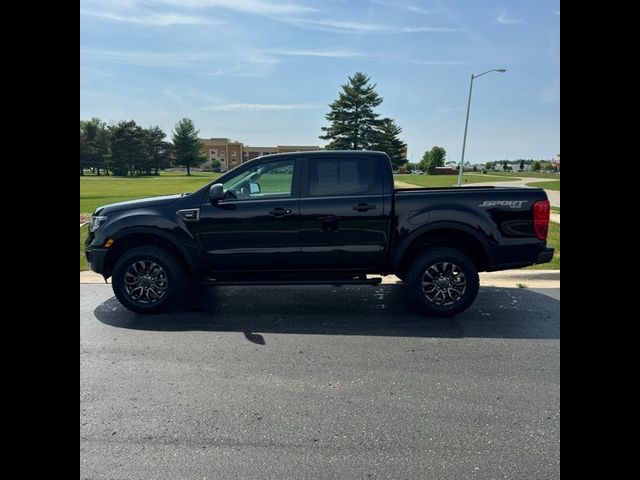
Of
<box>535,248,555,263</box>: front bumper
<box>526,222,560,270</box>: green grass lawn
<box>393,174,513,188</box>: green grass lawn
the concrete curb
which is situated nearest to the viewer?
<box>535,248,555,263</box>: front bumper

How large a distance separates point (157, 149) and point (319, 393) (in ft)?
302

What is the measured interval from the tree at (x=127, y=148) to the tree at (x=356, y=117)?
40.3 meters

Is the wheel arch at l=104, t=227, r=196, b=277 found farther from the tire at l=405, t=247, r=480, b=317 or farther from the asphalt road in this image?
the tire at l=405, t=247, r=480, b=317

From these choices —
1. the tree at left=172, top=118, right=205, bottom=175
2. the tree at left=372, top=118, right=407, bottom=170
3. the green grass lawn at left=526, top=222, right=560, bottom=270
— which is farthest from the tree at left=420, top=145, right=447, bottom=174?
the green grass lawn at left=526, top=222, right=560, bottom=270

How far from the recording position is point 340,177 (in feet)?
17.4

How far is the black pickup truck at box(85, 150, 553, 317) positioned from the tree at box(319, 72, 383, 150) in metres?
61.0

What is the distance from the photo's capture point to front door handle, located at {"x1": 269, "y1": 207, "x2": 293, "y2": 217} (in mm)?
5148

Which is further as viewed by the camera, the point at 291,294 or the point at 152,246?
the point at 291,294

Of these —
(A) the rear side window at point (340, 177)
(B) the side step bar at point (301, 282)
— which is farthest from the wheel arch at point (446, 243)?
(A) the rear side window at point (340, 177)
